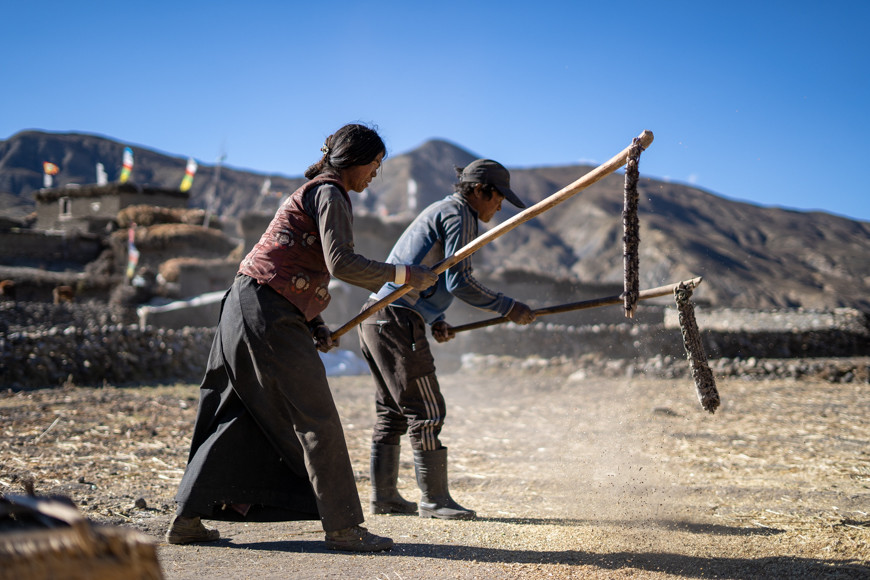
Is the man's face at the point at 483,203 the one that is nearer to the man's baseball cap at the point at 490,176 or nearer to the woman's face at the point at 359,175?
the man's baseball cap at the point at 490,176

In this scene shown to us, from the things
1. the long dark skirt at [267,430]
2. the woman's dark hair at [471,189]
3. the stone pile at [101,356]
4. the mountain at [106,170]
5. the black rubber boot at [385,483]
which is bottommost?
the stone pile at [101,356]

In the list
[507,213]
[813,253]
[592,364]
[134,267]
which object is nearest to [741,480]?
[592,364]

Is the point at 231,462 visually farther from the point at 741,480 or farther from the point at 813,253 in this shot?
the point at 813,253

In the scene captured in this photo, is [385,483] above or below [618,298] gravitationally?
below

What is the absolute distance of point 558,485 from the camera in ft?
15.7

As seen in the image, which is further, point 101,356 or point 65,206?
point 65,206

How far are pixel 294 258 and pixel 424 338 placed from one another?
103 cm

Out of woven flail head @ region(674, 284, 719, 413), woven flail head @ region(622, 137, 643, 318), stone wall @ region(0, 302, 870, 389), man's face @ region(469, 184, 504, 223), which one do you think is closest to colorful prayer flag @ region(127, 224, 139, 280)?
stone wall @ region(0, 302, 870, 389)

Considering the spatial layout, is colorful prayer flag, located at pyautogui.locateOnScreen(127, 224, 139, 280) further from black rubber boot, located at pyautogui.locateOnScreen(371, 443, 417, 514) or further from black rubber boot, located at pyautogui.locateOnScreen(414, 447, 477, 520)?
black rubber boot, located at pyautogui.locateOnScreen(414, 447, 477, 520)

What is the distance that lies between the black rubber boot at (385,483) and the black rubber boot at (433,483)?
165mm

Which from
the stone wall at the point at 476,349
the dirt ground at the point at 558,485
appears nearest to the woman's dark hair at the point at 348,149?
the dirt ground at the point at 558,485

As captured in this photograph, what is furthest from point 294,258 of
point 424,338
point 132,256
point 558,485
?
point 132,256

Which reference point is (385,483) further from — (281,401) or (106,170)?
(106,170)

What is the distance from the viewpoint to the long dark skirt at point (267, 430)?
298 centimetres
